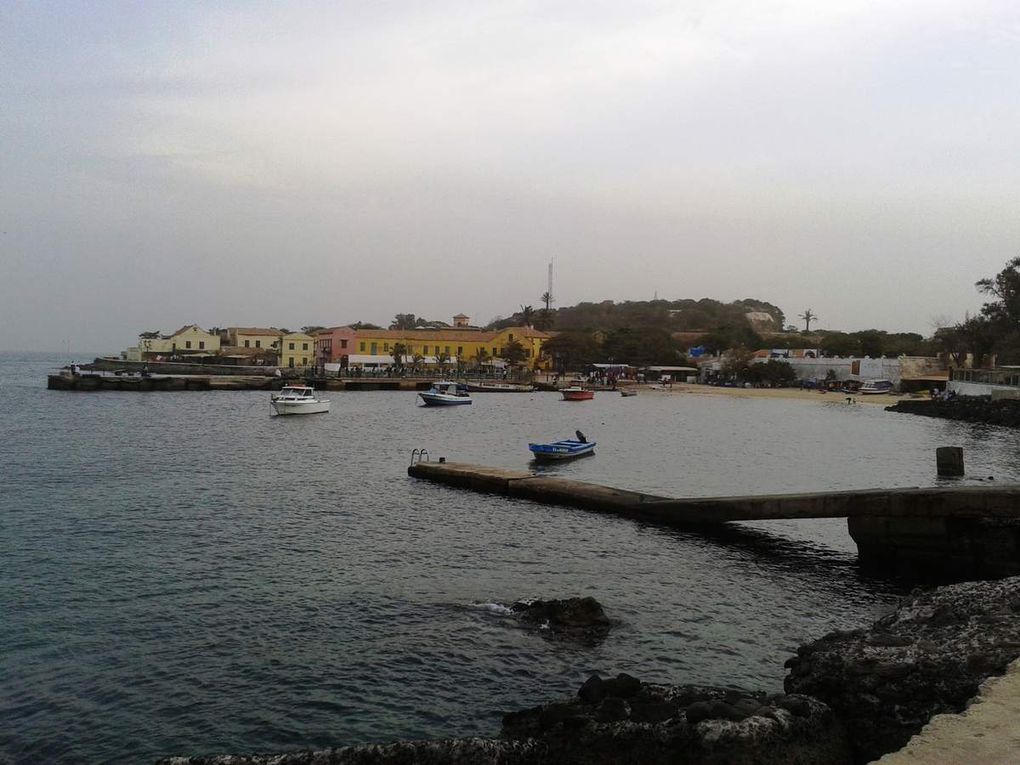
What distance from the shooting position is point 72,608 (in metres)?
14.5

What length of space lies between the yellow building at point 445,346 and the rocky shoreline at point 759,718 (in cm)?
10872

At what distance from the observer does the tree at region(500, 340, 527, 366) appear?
121000 mm

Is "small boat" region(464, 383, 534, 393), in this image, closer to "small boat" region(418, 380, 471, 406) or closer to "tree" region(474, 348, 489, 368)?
"tree" region(474, 348, 489, 368)

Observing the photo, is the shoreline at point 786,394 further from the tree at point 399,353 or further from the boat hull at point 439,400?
the boat hull at point 439,400

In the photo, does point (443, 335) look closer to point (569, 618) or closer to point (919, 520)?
point (919, 520)

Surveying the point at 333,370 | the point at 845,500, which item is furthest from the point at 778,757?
the point at 333,370

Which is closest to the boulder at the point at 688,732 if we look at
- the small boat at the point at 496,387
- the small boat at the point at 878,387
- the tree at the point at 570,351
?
the small boat at the point at 496,387

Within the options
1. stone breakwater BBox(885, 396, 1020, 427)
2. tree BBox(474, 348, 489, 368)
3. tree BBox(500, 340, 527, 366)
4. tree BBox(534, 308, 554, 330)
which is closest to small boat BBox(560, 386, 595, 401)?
stone breakwater BBox(885, 396, 1020, 427)

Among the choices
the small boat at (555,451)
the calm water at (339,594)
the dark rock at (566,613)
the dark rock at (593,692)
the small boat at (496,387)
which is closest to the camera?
the dark rock at (593,692)

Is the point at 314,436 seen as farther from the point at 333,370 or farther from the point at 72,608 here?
the point at 333,370

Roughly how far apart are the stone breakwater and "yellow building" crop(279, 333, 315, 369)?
8089 centimetres

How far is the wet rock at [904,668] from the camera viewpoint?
827cm

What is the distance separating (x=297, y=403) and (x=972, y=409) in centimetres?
5447

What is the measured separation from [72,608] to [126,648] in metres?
2.65
